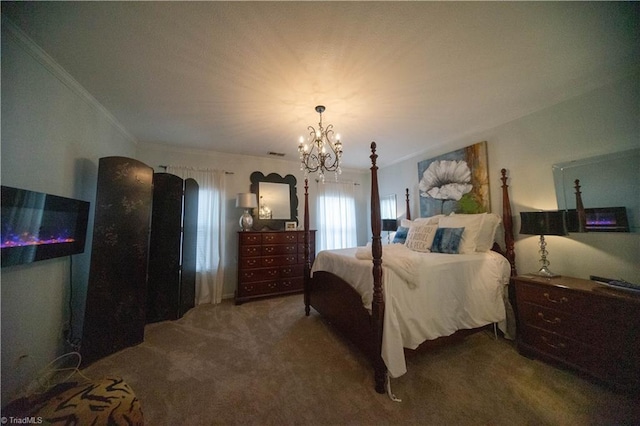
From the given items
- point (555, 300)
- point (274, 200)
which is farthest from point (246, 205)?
point (555, 300)

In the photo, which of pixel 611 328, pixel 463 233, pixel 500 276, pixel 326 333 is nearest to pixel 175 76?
pixel 326 333

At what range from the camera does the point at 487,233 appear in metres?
2.35

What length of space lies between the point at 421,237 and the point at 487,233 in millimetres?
695

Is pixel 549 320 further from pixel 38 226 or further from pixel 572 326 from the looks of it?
pixel 38 226

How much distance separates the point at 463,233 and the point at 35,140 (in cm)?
401

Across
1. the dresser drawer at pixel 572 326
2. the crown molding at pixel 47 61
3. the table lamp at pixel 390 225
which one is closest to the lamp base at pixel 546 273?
the dresser drawer at pixel 572 326

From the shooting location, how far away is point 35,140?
152cm

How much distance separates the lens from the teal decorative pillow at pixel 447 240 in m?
2.32

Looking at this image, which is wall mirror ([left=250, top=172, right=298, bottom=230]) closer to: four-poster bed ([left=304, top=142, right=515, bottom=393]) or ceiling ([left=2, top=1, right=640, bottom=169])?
ceiling ([left=2, top=1, right=640, bottom=169])

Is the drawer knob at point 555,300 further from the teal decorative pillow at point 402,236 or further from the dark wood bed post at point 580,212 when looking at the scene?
the teal decorative pillow at point 402,236

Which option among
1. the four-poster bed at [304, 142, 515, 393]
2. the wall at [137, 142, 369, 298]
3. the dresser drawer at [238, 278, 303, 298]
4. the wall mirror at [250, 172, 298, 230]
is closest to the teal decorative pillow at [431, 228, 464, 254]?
the four-poster bed at [304, 142, 515, 393]

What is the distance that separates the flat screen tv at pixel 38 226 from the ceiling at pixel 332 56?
1.10 meters

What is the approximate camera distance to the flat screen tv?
4.19ft

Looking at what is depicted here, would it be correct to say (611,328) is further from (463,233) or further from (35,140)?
(35,140)
